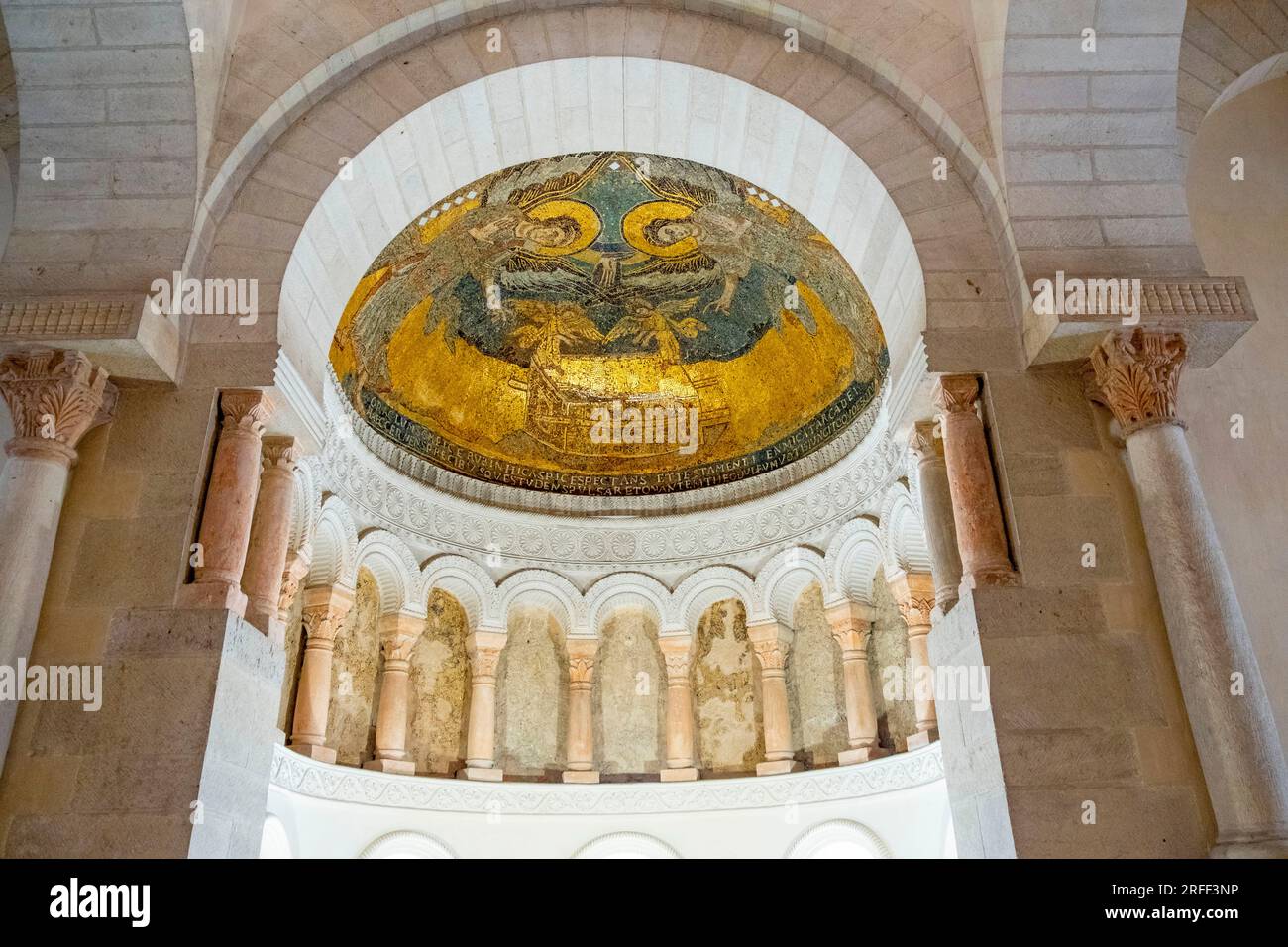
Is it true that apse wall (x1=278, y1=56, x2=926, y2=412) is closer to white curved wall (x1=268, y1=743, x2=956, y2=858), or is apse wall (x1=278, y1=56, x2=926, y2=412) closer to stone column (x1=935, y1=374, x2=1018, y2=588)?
stone column (x1=935, y1=374, x2=1018, y2=588)

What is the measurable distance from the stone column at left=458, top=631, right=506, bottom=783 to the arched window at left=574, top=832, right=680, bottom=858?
128 centimetres

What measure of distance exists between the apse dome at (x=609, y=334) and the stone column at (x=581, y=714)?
2047 mm

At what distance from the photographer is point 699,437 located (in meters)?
12.4

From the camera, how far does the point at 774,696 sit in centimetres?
1098

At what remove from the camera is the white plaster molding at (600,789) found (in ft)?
29.8

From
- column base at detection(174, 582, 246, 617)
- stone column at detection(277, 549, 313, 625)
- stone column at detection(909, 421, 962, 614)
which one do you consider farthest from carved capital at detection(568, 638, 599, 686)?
column base at detection(174, 582, 246, 617)

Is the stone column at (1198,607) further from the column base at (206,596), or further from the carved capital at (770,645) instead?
the carved capital at (770,645)

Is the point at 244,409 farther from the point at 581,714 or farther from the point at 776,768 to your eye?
the point at 776,768

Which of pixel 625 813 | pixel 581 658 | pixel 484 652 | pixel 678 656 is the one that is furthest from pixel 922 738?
pixel 484 652

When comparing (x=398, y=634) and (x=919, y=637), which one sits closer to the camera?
(x=919, y=637)

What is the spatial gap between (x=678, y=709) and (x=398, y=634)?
3390 mm

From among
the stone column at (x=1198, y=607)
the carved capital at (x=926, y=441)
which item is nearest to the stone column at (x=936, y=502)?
the carved capital at (x=926, y=441)
